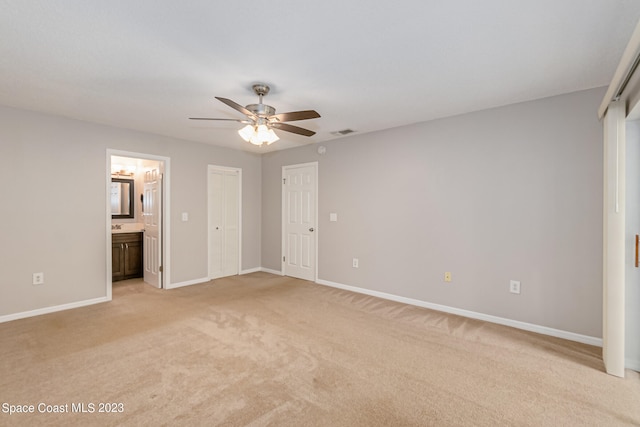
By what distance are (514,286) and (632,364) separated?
102 centimetres

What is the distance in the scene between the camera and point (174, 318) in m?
3.43

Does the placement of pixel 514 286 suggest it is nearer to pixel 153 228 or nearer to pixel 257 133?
pixel 257 133

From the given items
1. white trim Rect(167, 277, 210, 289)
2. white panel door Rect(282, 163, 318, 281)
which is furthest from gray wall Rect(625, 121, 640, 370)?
white trim Rect(167, 277, 210, 289)

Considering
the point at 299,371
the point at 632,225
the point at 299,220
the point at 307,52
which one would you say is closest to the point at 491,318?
the point at 632,225

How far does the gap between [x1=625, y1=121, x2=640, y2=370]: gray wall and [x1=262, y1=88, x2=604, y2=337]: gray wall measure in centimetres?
47

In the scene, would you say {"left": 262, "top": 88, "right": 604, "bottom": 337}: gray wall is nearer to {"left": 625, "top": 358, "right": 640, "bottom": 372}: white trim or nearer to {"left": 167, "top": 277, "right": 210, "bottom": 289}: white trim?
{"left": 625, "top": 358, "right": 640, "bottom": 372}: white trim

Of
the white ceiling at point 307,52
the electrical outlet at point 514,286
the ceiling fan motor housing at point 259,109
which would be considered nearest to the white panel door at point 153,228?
the white ceiling at point 307,52

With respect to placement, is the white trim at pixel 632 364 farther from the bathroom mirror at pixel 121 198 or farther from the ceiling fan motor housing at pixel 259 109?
the bathroom mirror at pixel 121 198

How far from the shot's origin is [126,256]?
520 centimetres

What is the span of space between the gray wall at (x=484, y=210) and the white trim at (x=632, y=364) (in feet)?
1.34

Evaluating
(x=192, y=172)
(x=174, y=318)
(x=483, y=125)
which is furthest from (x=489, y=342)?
(x=192, y=172)

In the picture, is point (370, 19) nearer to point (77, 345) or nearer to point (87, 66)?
point (87, 66)

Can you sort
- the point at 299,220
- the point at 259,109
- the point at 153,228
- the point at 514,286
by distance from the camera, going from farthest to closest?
the point at 299,220
the point at 153,228
the point at 514,286
the point at 259,109

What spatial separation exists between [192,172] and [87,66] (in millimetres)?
2622
